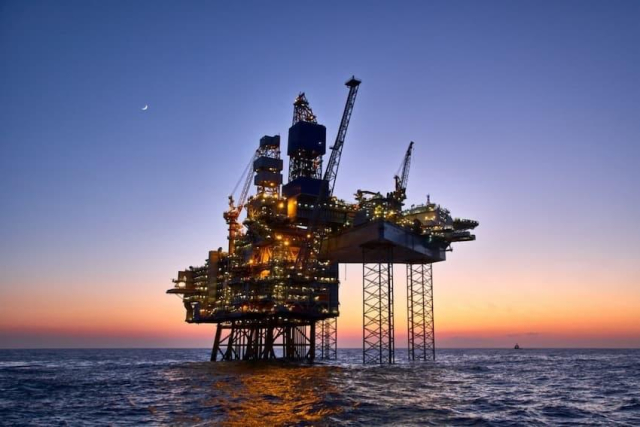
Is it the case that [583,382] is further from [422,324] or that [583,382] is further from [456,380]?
[422,324]

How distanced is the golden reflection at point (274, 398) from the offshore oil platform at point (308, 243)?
13.3 meters

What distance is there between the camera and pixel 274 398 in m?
37.6

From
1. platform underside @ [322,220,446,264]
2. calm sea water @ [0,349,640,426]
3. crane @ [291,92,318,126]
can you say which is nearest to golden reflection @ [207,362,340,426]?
calm sea water @ [0,349,640,426]

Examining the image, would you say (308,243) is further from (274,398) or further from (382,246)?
(274,398)

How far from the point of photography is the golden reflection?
29.8 metres

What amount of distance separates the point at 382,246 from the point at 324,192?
36.2 ft

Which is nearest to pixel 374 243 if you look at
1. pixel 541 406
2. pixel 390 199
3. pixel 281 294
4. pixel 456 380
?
pixel 390 199

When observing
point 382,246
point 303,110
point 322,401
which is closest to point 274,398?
point 322,401

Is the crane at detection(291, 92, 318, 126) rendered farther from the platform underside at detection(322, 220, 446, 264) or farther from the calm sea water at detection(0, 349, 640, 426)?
the calm sea water at detection(0, 349, 640, 426)

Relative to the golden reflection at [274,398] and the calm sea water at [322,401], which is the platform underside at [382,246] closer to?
the calm sea water at [322,401]

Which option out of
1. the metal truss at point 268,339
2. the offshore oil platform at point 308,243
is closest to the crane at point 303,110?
the offshore oil platform at point 308,243

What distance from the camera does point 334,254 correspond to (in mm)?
71938

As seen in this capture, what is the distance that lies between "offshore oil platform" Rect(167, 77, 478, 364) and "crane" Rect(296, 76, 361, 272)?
133 mm

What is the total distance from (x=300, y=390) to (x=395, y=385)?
8152 mm
